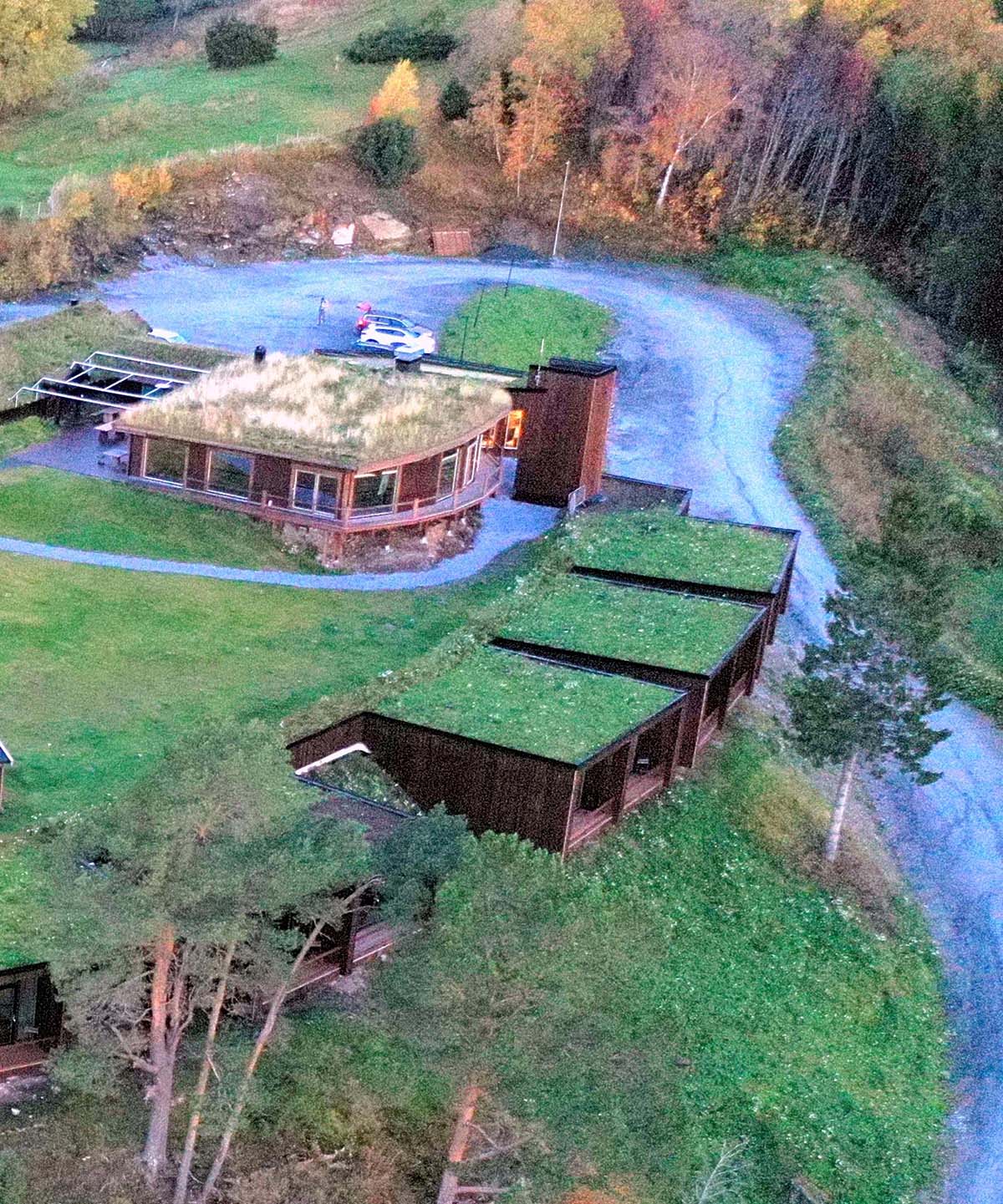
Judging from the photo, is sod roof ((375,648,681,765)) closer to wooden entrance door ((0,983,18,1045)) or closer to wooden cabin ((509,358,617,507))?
wooden entrance door ((0,983,18,1045))

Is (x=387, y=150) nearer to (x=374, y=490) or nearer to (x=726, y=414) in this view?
(x=726, y=414)

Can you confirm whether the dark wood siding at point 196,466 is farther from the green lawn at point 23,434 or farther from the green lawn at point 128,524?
the green lawn at point 23,434

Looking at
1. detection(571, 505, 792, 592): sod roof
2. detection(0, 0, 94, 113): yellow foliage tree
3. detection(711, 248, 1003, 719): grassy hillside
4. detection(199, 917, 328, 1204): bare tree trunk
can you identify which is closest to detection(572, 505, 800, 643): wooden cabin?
detection(571, 505, 792, 592): sod roof

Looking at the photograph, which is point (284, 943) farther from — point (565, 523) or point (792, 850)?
point (565, 523)

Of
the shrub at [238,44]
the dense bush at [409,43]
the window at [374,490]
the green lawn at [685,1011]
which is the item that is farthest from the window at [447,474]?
the shrub at [238,44]

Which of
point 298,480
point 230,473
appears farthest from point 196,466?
point 298,480

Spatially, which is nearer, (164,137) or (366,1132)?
(366,1132)

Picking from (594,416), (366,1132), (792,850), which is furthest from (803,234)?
(366,1132)
